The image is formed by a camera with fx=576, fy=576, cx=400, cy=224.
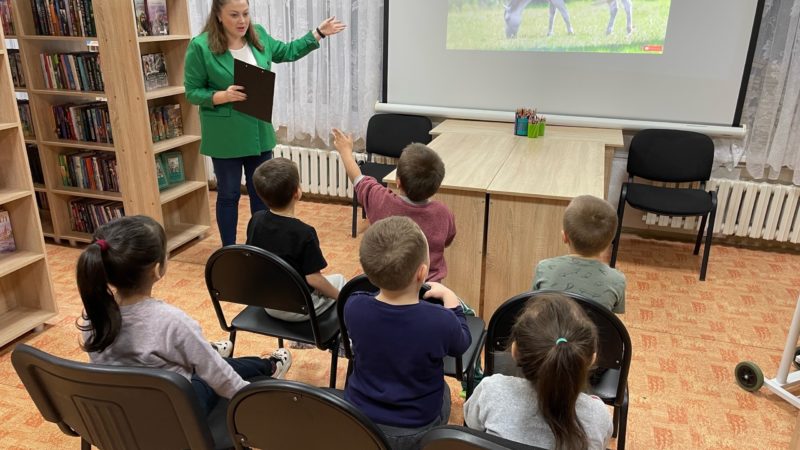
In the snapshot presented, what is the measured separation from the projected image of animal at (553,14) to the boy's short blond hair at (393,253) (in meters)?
2.84

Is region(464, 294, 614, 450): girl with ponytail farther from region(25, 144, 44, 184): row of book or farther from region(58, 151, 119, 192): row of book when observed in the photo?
region(25, 144, 44, 184): row of book

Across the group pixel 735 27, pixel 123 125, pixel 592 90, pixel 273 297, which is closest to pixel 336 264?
pixel 123 125

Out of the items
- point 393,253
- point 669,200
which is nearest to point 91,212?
point 393,253

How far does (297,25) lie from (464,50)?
1203 millimetres

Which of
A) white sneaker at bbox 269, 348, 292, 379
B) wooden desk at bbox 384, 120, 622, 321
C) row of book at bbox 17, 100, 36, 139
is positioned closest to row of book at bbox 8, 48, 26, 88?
row of book at bbox 17, 100, 36, 139

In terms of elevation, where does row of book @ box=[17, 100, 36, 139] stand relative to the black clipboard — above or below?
below

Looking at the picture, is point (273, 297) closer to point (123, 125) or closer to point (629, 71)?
point (123, 125)

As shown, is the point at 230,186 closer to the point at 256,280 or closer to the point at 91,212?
the point at 91,212

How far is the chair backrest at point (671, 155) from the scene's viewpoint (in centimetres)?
361

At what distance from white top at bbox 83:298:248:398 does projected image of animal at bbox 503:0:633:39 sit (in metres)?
3.15

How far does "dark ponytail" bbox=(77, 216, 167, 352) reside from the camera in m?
1.34

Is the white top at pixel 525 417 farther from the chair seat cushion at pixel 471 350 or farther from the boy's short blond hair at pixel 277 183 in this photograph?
the boy's short blond hair at pixel 277 183

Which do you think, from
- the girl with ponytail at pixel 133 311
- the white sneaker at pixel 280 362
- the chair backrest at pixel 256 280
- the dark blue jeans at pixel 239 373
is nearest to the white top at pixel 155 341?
the girl with ponytail at pixel 133 311

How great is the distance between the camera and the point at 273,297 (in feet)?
6.17
